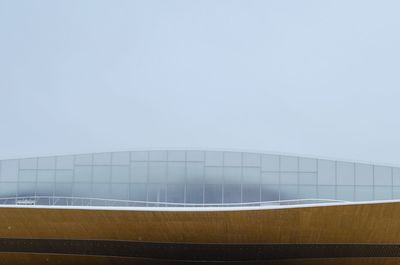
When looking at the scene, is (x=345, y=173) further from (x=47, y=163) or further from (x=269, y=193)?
(x=47, y=163)

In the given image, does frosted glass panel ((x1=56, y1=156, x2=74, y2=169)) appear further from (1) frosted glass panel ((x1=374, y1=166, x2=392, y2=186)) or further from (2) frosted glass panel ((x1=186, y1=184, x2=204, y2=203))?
(1) frosted glass panel ((x1=374, y1=166, x2=392, y2=186))

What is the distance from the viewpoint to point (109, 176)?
27094 millimetres

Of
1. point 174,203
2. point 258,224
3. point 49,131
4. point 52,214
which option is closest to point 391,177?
point 258,224

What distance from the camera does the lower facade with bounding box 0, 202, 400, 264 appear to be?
24.7m

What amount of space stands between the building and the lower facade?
42mm

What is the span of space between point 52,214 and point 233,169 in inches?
261

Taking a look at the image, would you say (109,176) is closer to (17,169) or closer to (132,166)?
(132,166)

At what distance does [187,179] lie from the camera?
26703 mm

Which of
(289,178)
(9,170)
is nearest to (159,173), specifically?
(289,178)

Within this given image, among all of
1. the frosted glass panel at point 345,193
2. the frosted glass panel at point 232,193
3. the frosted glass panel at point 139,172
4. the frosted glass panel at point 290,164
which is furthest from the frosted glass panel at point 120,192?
the frosted glass panel at point 345,193

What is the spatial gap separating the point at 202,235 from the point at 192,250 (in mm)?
1843

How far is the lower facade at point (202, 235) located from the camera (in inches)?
973

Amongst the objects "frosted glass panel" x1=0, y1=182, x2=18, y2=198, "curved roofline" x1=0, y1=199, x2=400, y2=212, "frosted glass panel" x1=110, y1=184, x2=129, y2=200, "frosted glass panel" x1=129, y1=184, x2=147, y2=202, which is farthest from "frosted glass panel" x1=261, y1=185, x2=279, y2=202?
"frosted glass panel" x1=0, y1=182, x2=18, y2=198

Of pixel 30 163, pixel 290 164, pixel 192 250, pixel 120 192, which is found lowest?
pixel 192 250
